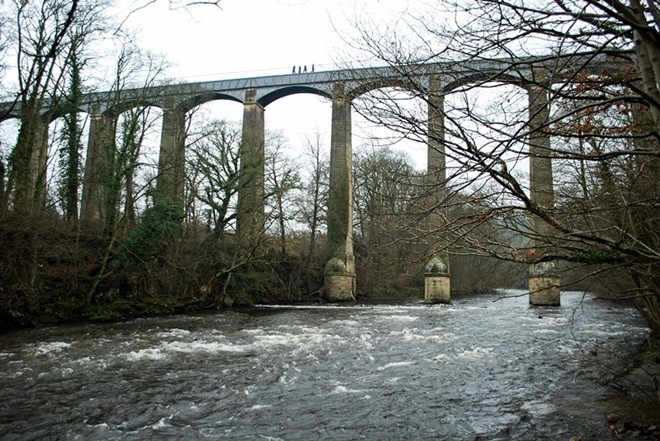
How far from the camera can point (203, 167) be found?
22969 mm

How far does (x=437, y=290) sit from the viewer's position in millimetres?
28625

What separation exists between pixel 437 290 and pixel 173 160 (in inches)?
637

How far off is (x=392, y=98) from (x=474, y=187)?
0.90 m

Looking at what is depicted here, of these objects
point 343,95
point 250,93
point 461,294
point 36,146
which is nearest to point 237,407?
point 343,95

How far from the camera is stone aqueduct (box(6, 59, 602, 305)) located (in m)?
3.93

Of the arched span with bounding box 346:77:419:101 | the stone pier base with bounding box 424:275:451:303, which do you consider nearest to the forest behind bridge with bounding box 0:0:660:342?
the arched span with bounding box 346:77:419:101

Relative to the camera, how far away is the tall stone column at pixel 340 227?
29125 millimetres

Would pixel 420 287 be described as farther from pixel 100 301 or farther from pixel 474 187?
pixel 474 187

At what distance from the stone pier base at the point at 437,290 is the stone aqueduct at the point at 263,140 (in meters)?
0.06

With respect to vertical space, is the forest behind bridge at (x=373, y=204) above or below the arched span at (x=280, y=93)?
below

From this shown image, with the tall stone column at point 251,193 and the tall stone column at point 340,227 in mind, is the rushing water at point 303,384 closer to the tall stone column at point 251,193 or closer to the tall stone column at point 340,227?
the tall stone column at point 251,193

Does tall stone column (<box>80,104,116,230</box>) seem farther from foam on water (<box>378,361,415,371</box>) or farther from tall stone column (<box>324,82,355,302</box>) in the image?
tall stone column (<box>324,82,355,302</box>)

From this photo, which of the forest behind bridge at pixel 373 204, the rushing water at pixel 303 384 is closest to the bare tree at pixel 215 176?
the forest behind bridge at pixel 373 204

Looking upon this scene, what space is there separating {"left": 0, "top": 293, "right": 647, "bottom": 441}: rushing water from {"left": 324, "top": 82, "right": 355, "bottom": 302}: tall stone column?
16.7 m
